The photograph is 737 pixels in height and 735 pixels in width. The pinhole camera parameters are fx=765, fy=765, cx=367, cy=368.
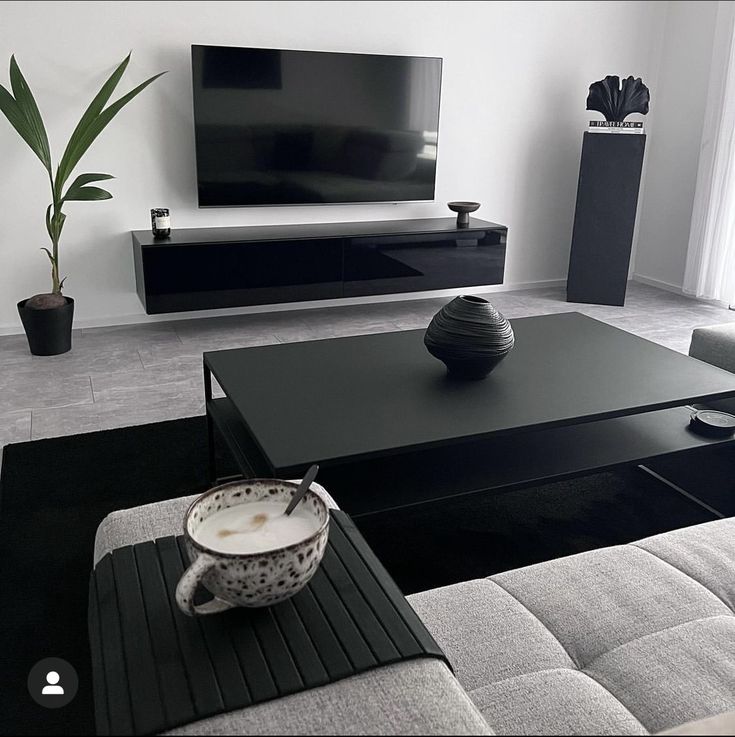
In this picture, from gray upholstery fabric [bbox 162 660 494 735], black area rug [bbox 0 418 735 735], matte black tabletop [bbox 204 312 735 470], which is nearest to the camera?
gray upholstery fabric [bbox 162 660 494 735]

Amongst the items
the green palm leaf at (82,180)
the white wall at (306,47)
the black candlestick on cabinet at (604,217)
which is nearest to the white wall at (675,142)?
the white wall at (306,47)

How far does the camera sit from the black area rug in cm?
162

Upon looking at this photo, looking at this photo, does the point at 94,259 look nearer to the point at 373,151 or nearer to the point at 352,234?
the point at 352,234

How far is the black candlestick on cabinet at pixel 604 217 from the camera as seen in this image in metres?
4.46

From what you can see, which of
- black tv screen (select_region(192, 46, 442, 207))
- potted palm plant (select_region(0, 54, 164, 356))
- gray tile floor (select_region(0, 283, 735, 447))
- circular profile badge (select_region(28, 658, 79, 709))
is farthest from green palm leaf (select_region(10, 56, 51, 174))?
circular profile badge (select_region(28, 658, 79, 709))

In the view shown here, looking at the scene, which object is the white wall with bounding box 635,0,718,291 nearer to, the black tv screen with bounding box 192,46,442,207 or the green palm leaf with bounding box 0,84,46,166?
the black tv screen with bounding box 192,46,442,207

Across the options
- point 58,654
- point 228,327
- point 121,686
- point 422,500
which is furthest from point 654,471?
point 228,327

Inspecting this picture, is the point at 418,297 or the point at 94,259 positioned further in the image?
the point at 418,297

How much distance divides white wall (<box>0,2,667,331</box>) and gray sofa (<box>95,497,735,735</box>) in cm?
281

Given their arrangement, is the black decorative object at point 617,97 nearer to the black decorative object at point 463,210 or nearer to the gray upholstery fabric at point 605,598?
the black decorative object at point 463,210

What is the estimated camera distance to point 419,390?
207cm

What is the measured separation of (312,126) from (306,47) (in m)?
0.41

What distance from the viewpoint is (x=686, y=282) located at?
4926 mm

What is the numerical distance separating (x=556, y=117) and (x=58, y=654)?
4.25 metres
